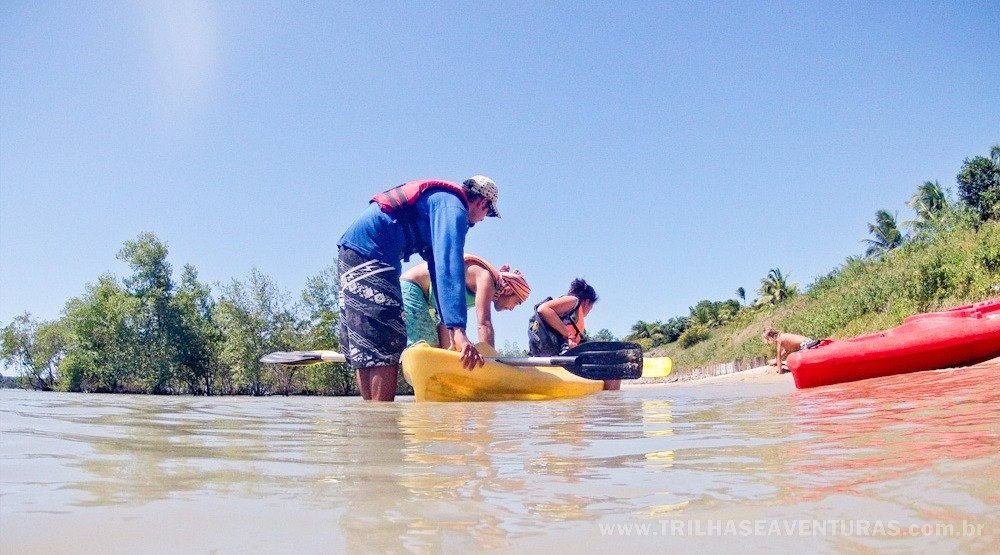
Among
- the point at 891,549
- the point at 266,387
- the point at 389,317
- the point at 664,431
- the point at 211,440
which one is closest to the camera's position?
the point at 891,549

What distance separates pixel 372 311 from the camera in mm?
3762

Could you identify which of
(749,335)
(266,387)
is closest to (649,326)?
(749,335)

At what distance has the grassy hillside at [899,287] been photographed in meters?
14.4

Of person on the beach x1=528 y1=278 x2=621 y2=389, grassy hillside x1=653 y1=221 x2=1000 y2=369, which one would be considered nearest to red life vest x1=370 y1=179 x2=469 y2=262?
person on the beach x1=528 y1=278 x2=621 y2=389

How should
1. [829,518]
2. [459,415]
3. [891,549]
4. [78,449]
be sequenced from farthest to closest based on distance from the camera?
[459,415] < [78,449] < [829,518] < [891,549]

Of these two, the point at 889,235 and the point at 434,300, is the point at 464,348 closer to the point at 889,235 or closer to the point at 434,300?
the point at 434,300

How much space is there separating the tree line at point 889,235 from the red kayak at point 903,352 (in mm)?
17189

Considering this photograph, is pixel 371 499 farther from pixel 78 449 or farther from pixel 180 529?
pixel 78 449

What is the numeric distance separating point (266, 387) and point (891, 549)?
41.7 m

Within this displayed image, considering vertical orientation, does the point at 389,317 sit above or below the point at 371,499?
above

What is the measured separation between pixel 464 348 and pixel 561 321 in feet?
7.90

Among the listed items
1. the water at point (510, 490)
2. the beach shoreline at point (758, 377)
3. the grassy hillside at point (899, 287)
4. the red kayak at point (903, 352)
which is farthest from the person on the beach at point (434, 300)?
the grassy hillside at point (899, 287)

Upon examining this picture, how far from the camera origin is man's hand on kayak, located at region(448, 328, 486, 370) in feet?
12.0

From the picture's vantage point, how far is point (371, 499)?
1013 mm
